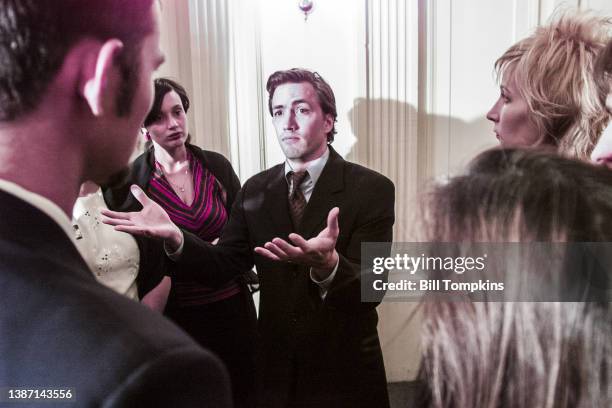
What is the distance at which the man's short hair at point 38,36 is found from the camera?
683 mm

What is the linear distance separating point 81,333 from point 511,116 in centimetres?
91

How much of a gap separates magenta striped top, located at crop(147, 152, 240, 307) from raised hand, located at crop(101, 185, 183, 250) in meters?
0.01

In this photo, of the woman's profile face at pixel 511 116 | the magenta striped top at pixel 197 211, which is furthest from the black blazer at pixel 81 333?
the woman's profile face at pixel 511 116

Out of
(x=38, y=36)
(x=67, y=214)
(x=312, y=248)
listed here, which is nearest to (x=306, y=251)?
(x=312, y=248)

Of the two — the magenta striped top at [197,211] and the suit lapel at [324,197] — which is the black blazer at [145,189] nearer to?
the magenta striped top at [197,211]

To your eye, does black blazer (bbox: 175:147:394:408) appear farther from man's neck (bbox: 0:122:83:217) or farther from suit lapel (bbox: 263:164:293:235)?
man's neck (bbox: 0:122:83:217)

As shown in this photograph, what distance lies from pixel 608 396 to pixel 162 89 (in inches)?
38.9

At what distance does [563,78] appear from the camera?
1000mm

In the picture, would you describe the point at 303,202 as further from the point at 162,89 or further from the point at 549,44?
the point at 549,44

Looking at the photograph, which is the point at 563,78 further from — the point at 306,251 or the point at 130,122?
the point at 130,122

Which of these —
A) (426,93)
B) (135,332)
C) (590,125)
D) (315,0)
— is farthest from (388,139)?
(135,332)

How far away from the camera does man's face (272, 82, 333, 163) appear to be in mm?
988

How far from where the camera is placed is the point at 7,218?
623mm

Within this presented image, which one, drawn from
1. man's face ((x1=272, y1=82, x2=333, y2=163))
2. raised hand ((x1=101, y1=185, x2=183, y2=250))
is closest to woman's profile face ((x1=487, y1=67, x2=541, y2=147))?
man's face ((x1=272, y1=82, x2=333, y2=163))
